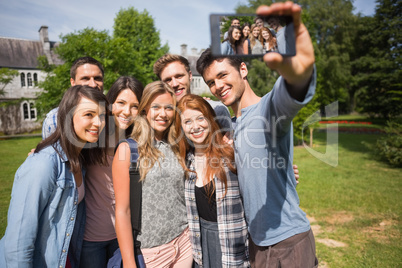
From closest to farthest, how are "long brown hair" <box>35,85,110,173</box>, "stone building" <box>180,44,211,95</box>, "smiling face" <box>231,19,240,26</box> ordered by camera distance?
"smiling face" <box>231,19,240,26</box>
"long brown hair" <box>35,85,110,173</box>
"stone building" <box>180,44,211,95</box>

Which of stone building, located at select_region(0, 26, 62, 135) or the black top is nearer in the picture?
the black top

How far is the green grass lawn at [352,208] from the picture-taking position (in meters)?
4.88

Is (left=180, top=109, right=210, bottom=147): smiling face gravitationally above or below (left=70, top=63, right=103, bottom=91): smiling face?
below

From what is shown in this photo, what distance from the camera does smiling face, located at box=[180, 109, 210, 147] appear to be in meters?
2.73

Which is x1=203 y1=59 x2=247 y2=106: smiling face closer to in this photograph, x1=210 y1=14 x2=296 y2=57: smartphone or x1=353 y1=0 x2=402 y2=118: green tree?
x1=210 y1=14 x2=296 y2=57: smartphone

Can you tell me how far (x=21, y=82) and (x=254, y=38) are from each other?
45.5 meters

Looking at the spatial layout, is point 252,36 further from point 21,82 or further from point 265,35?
point 21,82

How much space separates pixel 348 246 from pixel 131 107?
17.0ft

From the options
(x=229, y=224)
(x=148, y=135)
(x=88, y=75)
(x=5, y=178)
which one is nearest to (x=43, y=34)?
(x=5, y=178)

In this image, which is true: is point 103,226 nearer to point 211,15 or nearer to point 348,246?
point 211,15

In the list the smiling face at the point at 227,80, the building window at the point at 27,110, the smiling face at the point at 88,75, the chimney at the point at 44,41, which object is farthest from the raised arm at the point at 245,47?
the chimney at the point at 44,41

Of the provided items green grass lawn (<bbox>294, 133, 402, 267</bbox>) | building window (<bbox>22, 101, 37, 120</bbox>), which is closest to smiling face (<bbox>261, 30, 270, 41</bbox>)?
green grass lawn (<bbox>294, 133, 402, 267</bbox>)

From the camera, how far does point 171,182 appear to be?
2.56 metres

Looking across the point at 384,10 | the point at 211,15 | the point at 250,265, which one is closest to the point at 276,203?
the point at 250,265
